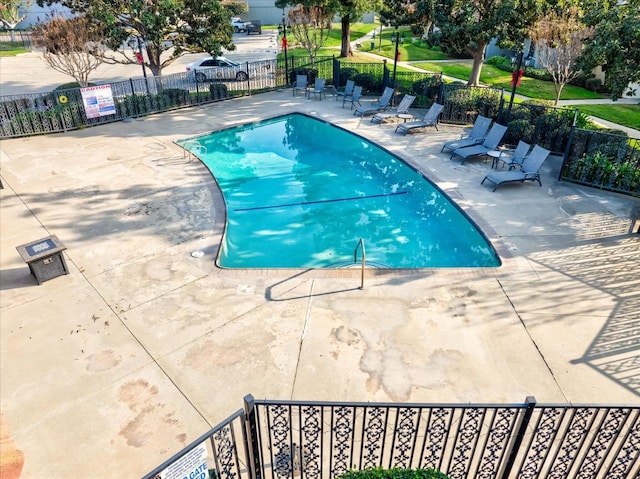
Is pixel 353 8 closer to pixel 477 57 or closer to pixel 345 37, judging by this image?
pixel 345 37

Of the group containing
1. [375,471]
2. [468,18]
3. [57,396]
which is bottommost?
[57,396]

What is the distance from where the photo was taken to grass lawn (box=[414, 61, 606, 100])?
22.5 meters

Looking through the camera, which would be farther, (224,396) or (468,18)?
(468,18)

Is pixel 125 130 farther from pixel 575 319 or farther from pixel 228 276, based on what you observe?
pixel 575 319

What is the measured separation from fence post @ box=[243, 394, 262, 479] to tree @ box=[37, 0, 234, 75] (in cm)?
1774

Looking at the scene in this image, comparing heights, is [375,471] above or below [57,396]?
above

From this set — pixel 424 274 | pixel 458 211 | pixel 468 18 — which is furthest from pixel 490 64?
pixel 424 274

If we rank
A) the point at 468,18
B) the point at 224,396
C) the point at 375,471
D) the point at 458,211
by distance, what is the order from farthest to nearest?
the point at 468,18 < the point at 458,211 < the point at 224,396 < the point at 375,471

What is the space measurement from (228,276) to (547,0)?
640 inches

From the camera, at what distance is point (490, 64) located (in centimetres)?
3052

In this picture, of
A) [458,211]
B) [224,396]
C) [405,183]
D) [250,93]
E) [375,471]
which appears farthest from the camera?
[250,93]

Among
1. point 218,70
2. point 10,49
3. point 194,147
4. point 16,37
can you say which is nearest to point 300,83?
point 218,70

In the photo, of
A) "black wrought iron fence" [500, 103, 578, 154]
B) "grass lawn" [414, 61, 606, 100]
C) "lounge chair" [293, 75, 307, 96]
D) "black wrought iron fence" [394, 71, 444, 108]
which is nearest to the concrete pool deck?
"black wrought iron fence" [500, 103, 578, 154]

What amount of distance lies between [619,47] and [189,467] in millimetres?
13593
